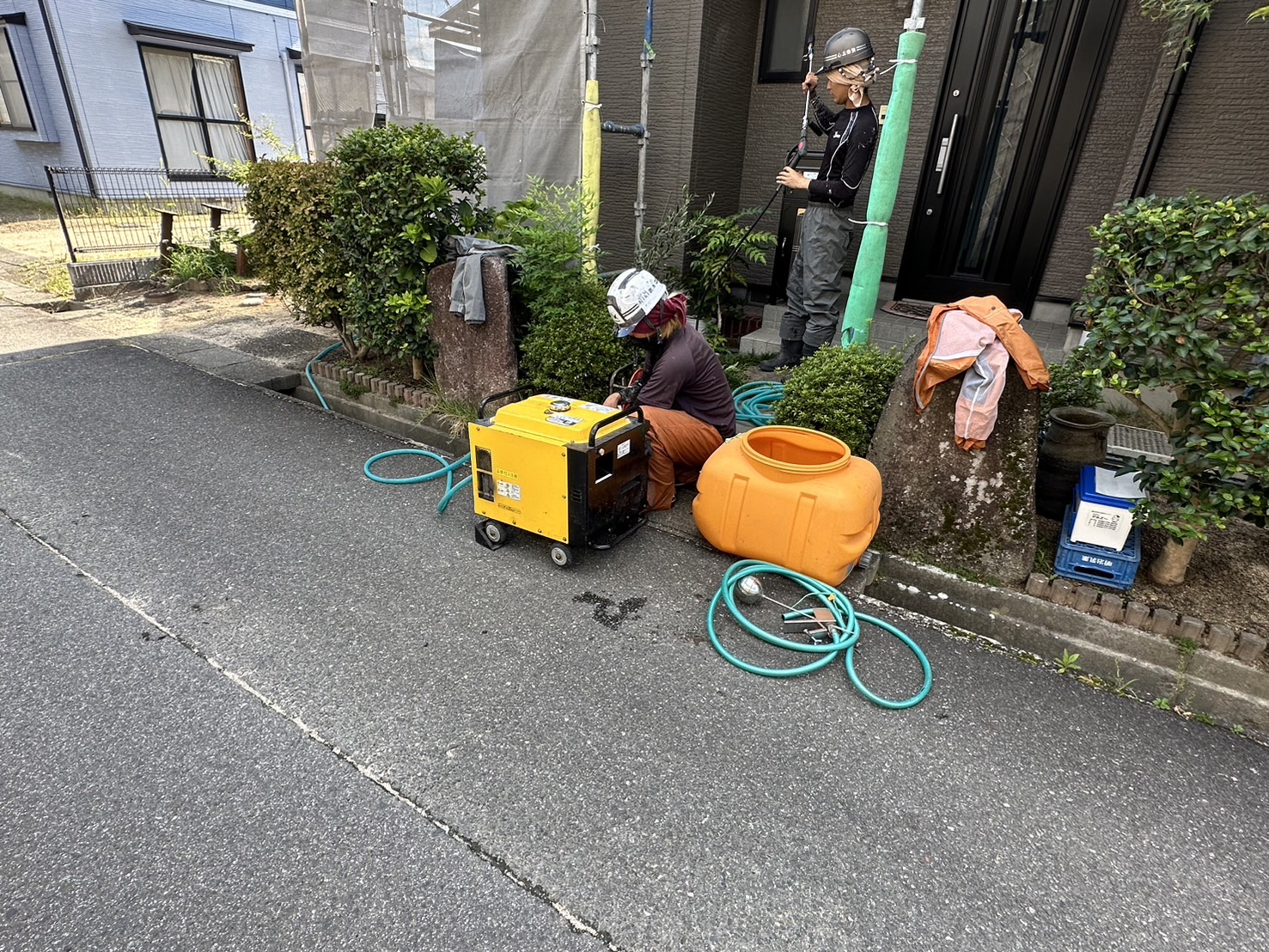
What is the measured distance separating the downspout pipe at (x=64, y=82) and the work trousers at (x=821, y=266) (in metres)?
12.3

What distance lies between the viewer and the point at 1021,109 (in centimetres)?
544

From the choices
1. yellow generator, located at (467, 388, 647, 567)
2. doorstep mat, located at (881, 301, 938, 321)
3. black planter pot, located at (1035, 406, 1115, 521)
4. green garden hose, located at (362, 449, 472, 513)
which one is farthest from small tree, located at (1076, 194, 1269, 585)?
green garden hose, located at (362, 449, 472, 513)

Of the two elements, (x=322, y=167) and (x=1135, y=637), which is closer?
(x=1135, y=637)

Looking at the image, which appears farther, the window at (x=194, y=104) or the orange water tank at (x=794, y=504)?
the window at (x=194, y=104)

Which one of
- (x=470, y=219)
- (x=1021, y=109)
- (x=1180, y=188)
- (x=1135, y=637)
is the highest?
(x=1021, y=109)

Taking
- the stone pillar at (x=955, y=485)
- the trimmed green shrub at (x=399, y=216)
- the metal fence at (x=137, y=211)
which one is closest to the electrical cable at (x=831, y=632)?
the stone pillar at (x=955, y=485)

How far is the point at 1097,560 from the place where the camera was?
3.03m

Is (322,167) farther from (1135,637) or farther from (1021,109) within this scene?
(1135,637)

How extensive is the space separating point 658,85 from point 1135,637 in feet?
18.8

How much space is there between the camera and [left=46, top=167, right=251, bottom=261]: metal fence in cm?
894

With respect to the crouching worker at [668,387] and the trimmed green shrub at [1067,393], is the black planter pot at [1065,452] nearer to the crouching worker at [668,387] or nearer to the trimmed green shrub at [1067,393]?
the trimmed green shrub at [1067,393]

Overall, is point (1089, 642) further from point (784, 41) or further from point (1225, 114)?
point (784, 41)

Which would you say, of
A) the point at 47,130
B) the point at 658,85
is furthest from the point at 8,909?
the point at 47,130

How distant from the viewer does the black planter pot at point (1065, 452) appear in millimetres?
3383
